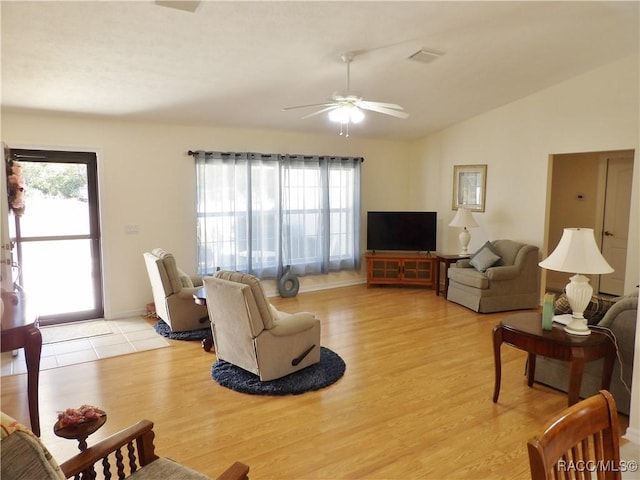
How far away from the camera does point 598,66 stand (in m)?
5.22

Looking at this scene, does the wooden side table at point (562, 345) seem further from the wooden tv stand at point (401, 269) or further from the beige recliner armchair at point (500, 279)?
the wooden tv stand at point (401, 269)

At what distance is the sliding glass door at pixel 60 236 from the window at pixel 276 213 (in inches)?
52.5

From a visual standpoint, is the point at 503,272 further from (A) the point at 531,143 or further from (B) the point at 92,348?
(B) the point at 92,348

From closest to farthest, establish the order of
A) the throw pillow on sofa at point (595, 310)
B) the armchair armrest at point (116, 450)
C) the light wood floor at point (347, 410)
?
the armchair armrest at point (116, 450)
the light wood floor at point (347, 410)
the throw pillow on sofa at point (595, 310)

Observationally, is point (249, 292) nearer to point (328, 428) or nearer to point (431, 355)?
point (328, 428)

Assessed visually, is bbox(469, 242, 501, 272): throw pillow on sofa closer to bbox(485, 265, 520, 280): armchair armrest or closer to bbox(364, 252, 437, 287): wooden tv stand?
bbox(485, 265, 520, 280): armchair armrest

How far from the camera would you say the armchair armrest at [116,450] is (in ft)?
5.27

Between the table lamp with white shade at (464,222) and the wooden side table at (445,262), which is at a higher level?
the table lamp with white shade at (464,222)

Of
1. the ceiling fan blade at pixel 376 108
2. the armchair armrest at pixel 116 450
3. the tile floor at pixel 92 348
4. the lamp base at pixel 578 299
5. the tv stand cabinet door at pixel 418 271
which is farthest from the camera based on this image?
the tv stand cabinet door at pixel 418 271

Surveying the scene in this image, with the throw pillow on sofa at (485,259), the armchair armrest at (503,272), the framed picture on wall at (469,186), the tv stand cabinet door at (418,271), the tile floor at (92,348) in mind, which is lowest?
the tile floor at (92,348)

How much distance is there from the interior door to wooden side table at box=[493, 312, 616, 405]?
14.2ft

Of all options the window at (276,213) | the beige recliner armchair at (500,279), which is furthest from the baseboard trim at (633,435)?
the window at (276,213)

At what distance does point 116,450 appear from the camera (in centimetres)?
179

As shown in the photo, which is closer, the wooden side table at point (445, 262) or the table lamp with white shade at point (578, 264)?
the table lamp with white shade at point (578, 264)
